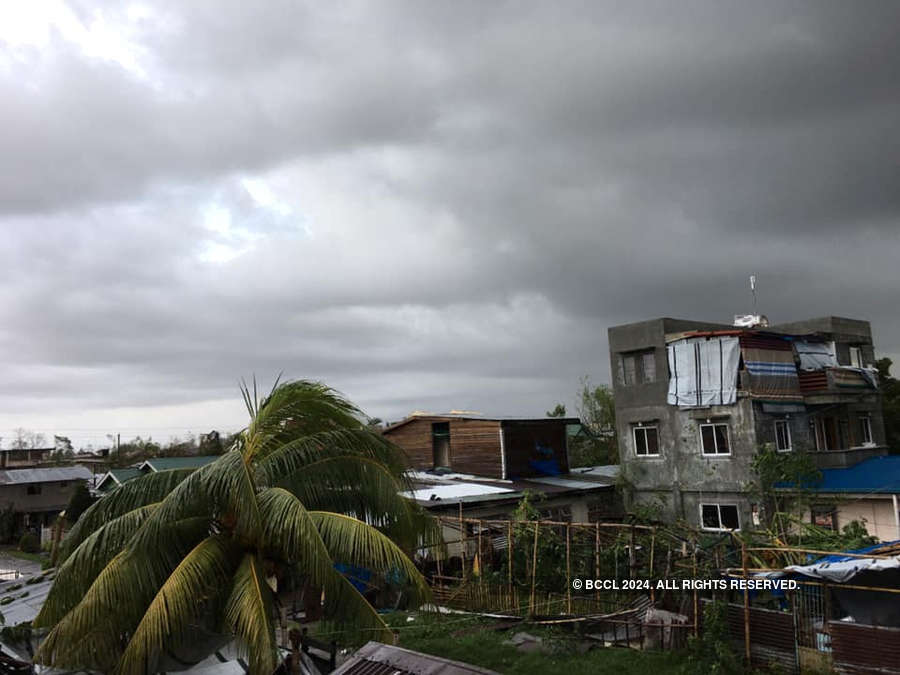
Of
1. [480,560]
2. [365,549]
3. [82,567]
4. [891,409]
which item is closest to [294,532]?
[365,549]

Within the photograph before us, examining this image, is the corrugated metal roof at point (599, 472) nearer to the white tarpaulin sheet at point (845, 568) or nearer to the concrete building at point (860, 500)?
the concrete building at point (860, 500)

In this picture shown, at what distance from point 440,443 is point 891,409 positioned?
24.3 meters

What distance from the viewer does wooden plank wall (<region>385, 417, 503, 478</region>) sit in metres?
29.8

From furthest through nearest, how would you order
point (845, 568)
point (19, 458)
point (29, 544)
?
point (19, 458) → point (29, 544) → point (845, 568)

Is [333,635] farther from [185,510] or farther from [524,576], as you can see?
[524,576]

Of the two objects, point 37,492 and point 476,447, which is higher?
point 476,447

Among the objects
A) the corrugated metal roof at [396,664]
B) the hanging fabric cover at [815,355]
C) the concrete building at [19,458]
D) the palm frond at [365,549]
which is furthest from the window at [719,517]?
the concrete building at [19,458]

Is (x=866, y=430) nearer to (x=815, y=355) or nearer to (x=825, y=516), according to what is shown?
(x=815, y=355)

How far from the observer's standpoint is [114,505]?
34.3 ft

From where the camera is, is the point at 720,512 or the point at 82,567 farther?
the point at 720,512

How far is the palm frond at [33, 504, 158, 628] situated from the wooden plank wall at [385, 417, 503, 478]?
1905 cm

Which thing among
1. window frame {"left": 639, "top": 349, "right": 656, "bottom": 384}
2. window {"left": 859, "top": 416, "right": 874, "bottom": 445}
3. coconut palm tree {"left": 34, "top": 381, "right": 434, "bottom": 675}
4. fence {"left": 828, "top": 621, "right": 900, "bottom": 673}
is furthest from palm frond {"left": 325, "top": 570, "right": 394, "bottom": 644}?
window {"left": 859, "top": 416, "right": 874, "bottom": 445}

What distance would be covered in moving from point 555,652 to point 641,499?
15736 mm

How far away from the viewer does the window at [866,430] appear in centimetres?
2986
